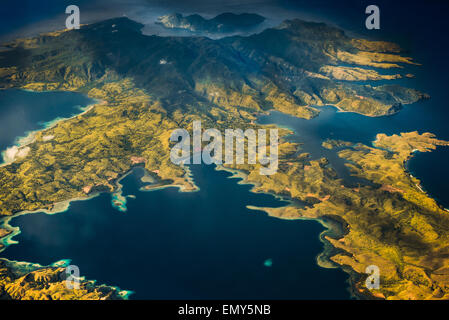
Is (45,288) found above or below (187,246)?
below

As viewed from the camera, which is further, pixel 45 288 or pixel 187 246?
pixel 187 246

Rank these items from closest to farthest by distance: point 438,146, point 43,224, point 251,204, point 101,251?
point 101,251
point 43,224
point 251,204
point 438,146

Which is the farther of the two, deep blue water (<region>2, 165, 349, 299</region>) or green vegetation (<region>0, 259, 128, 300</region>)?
deep blue water (<region>2, 165, 349, 299</region>)

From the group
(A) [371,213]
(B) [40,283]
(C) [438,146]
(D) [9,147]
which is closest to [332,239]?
(A) [371,213]

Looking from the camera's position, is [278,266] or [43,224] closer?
[278,266]

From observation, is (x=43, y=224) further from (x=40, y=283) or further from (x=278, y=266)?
(x=278, y=266)

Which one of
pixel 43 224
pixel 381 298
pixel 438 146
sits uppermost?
pixel 438 146

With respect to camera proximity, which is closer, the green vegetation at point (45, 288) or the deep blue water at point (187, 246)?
the green vegetation at point (45, 288)

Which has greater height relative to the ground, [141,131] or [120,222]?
[141,131]
